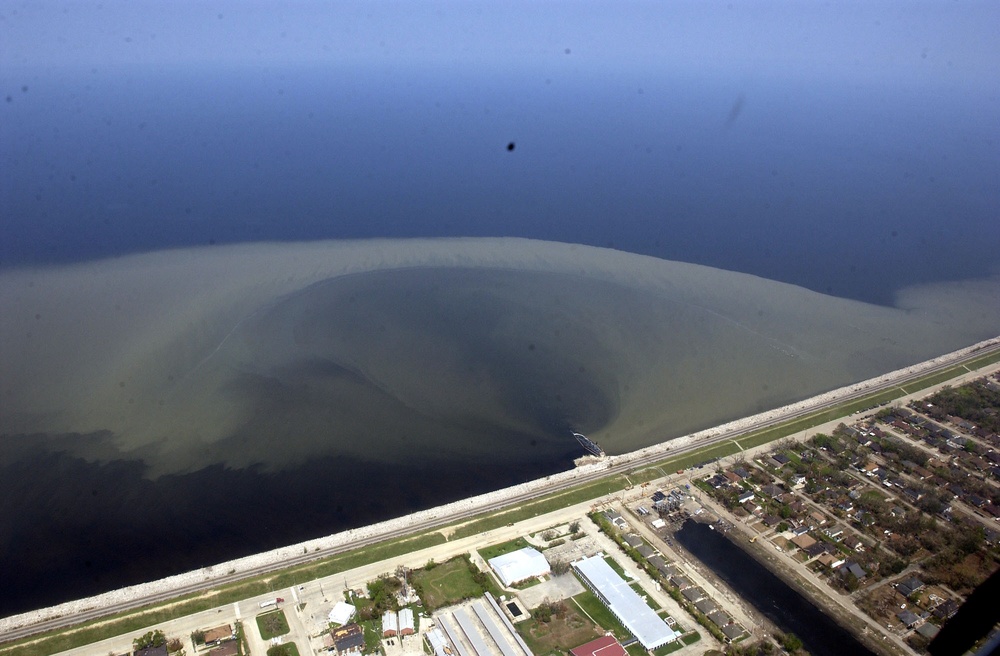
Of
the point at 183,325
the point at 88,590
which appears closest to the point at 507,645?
the point at 88,590

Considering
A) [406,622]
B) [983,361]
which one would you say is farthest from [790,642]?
[983,361]

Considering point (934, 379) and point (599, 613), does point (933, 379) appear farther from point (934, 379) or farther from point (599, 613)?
point (599, 613)

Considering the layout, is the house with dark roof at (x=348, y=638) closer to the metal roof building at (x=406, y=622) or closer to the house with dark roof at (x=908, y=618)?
the metal roof building at (x=406, y=622)

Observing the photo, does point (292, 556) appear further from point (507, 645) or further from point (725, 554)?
point (725, 554)

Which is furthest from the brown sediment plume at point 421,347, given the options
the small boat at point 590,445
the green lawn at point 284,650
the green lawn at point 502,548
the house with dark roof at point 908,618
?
the house with dark roof at point 908,618

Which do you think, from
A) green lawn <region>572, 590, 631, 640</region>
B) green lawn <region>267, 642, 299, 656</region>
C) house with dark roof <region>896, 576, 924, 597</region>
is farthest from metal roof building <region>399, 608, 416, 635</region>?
house with dark roof <region>896, 576, 924, 597</region>

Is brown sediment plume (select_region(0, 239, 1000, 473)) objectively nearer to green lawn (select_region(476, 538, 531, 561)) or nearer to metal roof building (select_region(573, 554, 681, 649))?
green lawn (select_region(476, 538, 531, 561))
